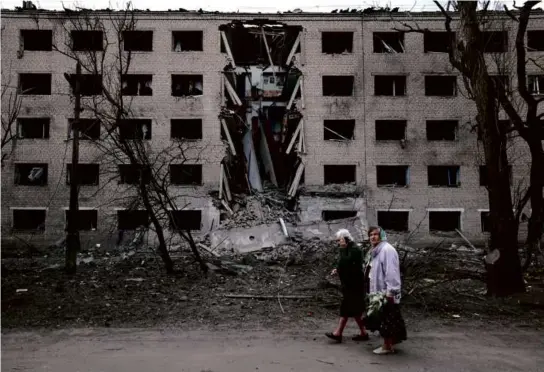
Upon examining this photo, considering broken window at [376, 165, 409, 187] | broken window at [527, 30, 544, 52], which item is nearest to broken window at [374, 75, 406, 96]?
broken window at [376, 165, 409, 187]

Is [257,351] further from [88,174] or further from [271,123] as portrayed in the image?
[88,174]

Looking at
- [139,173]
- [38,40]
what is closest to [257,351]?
[139,173]

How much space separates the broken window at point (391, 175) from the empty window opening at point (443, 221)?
2.66m

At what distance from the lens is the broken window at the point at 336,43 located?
28.5 meters

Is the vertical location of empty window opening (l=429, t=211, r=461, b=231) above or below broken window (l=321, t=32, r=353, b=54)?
below

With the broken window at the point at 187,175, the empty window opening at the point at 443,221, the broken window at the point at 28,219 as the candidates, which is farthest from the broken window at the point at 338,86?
the broken window at the point at 28,219

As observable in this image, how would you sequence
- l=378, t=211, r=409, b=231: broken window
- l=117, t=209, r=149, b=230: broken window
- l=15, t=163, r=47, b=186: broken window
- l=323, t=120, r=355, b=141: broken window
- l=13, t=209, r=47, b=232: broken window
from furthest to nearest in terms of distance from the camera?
l=323, t=120, r=355, b=141: broken window
l=378, t=211, r=409, b=231: broken window
l=15, t=163, r=47, b=186: broken window
l=13, t=209, r=47, b=232: broken window
l=117, t=209, r=149, b=230: broken window

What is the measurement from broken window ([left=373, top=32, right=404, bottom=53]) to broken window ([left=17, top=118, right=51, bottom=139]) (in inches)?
812

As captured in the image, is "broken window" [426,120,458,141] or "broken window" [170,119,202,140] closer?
"broken window" [170,119,202,140]

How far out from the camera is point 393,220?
2708 centimetres

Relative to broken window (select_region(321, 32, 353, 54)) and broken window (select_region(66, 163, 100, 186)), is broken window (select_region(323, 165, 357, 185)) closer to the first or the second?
broken window (select_region(321, 32, 353, 54))

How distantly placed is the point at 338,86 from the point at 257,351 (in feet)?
80.9

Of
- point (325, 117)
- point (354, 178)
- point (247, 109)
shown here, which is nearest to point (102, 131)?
point (247, 109)

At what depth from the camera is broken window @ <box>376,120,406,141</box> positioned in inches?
1114
